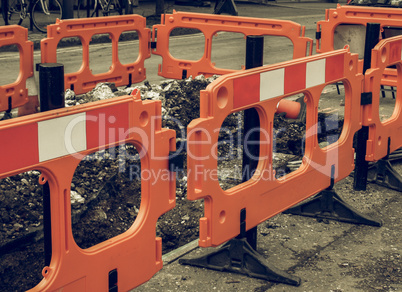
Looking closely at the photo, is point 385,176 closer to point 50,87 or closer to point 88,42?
point 88,42

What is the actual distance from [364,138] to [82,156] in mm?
3393

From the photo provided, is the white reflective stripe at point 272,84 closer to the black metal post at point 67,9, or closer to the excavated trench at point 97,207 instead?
the excavated trench at point 97,207

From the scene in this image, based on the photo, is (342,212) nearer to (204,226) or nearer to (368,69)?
(368,69)

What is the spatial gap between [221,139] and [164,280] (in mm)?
3469

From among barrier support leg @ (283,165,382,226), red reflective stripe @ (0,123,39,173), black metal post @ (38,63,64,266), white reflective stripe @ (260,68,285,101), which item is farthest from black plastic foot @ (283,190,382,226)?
red reflective stripe @ (0,123,39,173)

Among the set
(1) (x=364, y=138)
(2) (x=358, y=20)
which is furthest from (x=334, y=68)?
(2) (x=358, y=20)

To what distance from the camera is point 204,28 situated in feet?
32.0

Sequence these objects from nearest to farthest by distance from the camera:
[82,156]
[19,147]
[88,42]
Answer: [19,147] → [82,156] → [88,42]

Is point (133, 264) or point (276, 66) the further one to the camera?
point (276, 66)

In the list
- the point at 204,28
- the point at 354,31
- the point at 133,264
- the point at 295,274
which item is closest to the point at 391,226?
the point at 295,274

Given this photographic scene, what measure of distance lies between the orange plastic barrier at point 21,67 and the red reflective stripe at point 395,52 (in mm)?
3994

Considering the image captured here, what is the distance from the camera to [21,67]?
27.5ft

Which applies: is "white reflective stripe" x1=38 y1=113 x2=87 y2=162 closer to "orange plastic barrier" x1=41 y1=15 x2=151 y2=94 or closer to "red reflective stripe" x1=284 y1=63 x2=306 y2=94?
"red reflective stripe" x1=284 y1=63 x2=306 y2=94

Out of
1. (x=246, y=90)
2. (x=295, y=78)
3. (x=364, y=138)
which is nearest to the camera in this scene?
(x=246, y=90)
